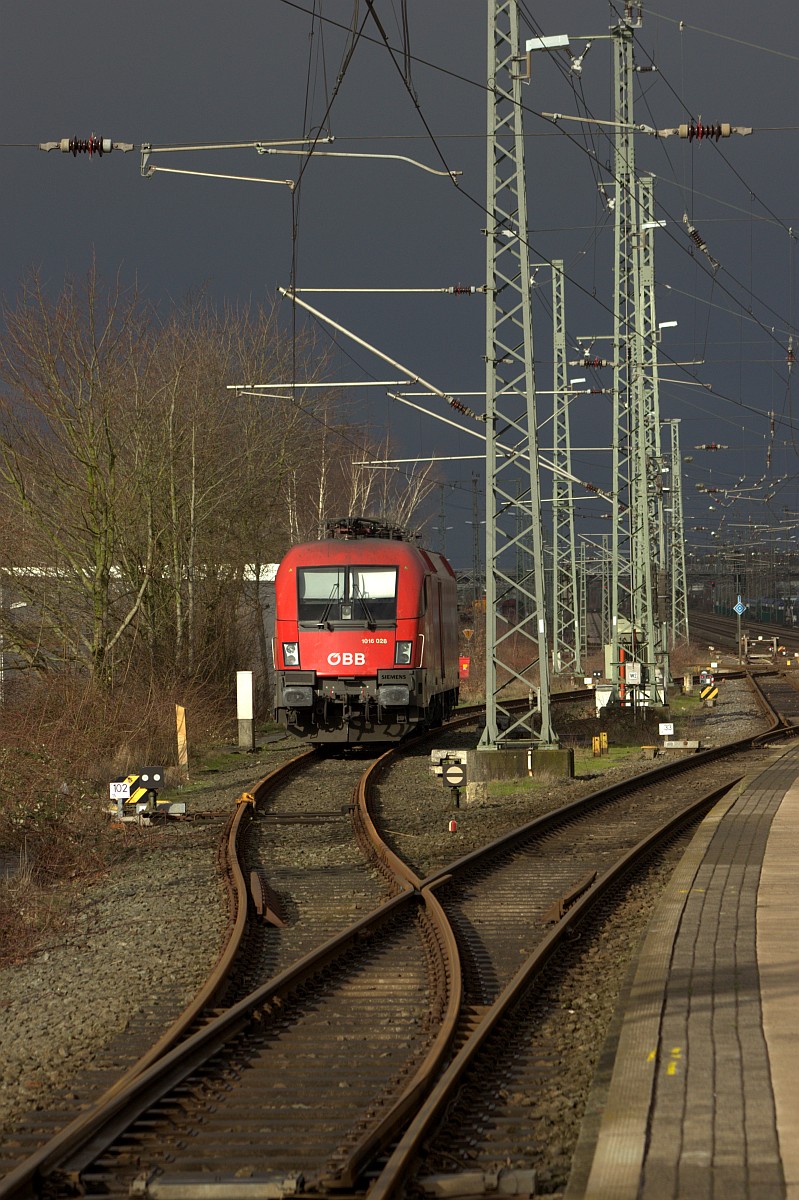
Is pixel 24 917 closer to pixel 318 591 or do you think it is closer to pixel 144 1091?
pixel 144 1091

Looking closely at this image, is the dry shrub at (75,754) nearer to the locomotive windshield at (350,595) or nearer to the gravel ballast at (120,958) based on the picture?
the gravel ballast at (120,958)

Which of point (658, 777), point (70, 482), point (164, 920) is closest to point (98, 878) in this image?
point (164, 920)

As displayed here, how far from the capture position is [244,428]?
1517 inches

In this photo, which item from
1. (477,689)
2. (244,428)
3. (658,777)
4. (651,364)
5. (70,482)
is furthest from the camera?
(477,689)

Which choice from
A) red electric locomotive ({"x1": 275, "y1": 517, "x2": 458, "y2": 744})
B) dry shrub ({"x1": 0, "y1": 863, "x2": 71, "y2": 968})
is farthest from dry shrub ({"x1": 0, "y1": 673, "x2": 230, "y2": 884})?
red electric locomotive ({"x1": 275, "y1": 517, "x2": 458, "y2": 744})

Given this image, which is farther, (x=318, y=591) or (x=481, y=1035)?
(x=318, y=591)

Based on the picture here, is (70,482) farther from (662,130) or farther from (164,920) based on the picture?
(164,920)

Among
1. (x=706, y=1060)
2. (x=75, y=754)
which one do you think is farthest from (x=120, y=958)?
(x=75, y=754)

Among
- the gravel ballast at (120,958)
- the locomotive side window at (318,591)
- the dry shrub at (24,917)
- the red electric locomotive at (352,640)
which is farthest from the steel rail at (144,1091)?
the locomotive side window at (318,591)

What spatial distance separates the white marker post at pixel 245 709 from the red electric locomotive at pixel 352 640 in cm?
211

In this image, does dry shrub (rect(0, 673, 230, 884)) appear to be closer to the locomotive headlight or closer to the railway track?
the railway track

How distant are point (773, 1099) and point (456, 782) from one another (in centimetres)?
1208

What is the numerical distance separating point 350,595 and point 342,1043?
54.9 feet

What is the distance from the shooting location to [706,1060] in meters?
6.36
